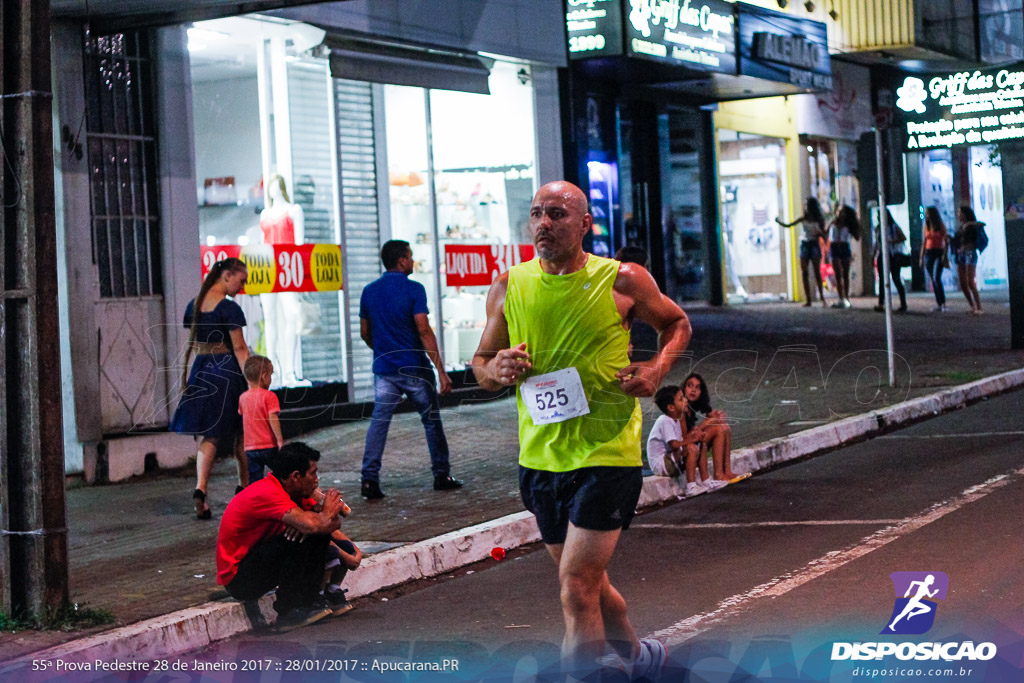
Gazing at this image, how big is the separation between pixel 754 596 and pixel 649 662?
1.73 meters

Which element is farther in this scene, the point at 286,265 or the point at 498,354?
the point at 286,265

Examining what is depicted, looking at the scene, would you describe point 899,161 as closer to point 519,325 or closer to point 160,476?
point 160,476

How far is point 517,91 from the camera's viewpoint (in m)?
16.2

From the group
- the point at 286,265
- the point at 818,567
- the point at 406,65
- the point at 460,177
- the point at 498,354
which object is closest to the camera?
the point at 498,354

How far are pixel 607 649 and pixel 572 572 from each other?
39cm

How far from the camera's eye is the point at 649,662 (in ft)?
16.8

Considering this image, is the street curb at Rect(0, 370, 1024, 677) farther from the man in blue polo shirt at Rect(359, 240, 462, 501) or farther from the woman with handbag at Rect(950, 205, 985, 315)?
the woman with handbag at Rect(950, 205, 985, 315)

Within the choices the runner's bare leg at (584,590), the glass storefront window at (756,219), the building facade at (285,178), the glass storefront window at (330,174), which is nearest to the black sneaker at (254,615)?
the runner's bare leg at (584,590)

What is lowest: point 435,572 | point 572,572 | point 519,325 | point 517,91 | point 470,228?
point 435,572

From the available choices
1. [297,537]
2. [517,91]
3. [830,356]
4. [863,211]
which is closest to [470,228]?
[517,91]

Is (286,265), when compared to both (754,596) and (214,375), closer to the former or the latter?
(214,375)

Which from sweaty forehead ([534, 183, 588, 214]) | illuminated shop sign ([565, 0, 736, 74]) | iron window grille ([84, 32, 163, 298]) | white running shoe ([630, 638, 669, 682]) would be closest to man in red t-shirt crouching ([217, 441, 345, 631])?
white running shoe ([630, 638, 669, 682])

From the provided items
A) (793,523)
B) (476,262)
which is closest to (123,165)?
(476,262)

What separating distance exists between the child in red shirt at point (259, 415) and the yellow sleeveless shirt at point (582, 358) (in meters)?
4.51
